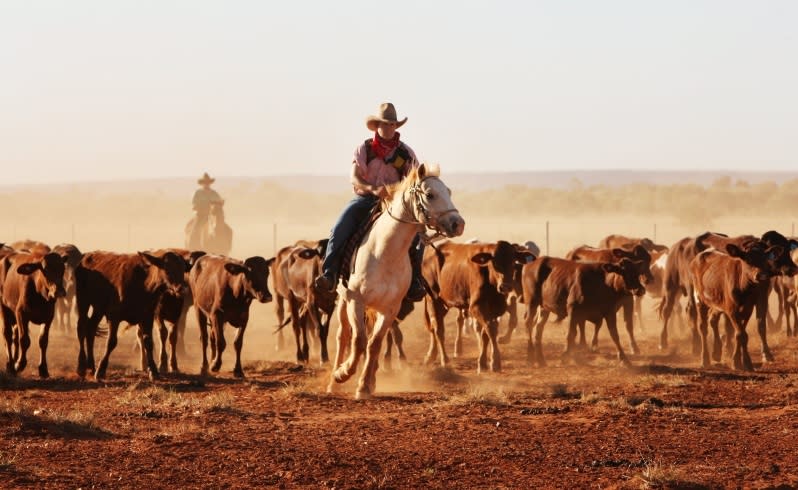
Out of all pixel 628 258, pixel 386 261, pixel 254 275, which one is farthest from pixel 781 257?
pixel 254 275

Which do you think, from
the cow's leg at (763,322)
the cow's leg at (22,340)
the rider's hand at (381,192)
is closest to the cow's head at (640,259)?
the cow's leg at (763,322)

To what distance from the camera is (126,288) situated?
16.7 meters

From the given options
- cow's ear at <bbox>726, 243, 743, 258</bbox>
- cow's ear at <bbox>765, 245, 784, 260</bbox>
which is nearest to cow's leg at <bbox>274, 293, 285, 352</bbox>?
cow's ear at <bbox>726, 243, 743, 258</bbox>

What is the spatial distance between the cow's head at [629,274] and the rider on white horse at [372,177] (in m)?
6.09

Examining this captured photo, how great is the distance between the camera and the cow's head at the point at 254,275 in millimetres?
17434

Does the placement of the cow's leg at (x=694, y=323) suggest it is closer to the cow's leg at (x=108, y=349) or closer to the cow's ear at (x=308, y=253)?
the cow's ear at (x=308, y=253)

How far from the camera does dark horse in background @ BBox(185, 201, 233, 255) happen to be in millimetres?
35312

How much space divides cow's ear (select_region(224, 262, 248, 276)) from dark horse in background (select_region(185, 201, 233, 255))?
56.2 ft

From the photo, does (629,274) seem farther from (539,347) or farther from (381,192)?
(381,192)

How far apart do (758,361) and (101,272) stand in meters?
9.98

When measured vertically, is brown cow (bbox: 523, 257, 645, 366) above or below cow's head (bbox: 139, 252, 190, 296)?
below

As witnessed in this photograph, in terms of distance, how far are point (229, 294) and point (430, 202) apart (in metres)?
6.09

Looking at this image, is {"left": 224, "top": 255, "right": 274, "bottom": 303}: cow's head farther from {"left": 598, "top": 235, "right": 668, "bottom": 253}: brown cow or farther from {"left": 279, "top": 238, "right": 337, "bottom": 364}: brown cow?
{"left": 598, "top": 235, "right": 668, "bottom": 253}: brown cow

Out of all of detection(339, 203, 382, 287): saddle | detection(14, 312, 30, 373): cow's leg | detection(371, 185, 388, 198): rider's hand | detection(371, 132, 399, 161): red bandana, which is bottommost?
detection(14, 312, 30, 373): cow's leg
